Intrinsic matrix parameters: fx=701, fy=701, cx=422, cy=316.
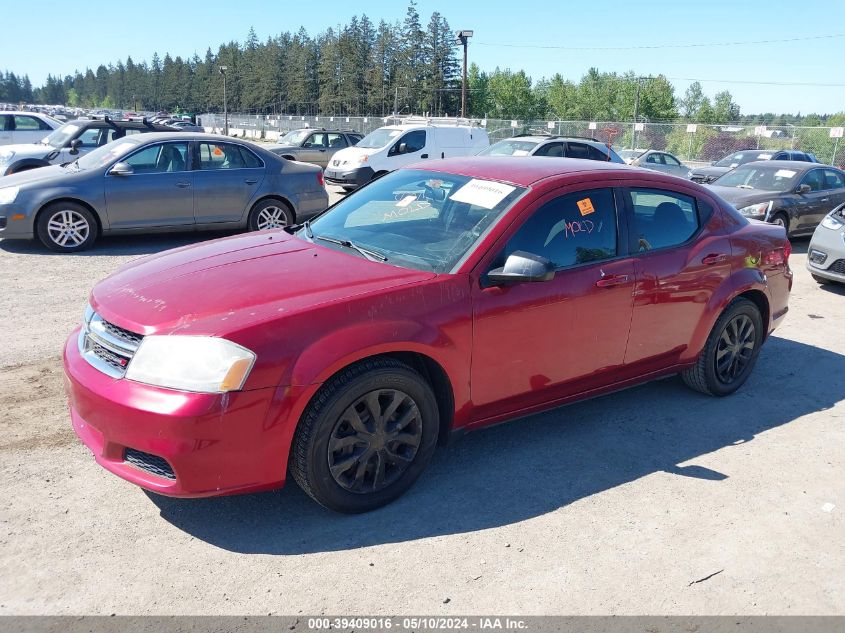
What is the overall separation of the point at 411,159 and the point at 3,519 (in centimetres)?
1537

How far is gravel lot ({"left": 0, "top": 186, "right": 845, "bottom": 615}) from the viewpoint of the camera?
291 centimetres

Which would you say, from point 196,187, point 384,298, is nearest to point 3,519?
point 384,298

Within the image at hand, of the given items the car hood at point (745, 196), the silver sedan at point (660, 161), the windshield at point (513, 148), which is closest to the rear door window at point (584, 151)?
the windshield at point (513, 148)

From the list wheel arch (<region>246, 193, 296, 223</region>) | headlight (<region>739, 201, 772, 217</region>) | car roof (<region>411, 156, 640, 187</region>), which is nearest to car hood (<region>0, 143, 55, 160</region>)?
wheel arch (<region>246, 193, 296, 223</region>)

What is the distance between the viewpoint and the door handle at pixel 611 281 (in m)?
4.15

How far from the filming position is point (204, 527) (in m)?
3.34

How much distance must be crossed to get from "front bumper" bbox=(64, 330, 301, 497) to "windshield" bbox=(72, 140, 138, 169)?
7.21 m

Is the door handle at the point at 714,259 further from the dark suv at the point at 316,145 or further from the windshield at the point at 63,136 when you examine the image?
the dark suv at the point at 316,145

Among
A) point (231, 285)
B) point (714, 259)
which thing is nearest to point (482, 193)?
point (231, 285)

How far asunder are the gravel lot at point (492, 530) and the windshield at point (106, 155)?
17.8 ft

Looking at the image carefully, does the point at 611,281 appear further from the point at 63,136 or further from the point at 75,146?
the point at 63,136

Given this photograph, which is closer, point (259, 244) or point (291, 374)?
point (291, 374)

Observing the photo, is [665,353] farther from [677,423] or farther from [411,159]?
[411,159]

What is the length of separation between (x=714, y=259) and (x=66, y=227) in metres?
8.07
